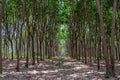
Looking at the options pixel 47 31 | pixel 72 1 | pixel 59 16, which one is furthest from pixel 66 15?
pixel 72 1

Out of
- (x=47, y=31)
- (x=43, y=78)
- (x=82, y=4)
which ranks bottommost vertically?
(x=43, y=78)

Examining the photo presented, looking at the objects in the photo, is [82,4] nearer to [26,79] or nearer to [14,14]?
[14,14]

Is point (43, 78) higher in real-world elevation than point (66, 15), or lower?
lower

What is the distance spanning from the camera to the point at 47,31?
117ft

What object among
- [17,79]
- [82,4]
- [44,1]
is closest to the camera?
[17,79]

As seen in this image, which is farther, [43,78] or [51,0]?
[51,0]

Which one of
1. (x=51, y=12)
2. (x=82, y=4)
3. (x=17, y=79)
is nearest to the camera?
(x=17, y=79)

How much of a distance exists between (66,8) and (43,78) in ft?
60.3

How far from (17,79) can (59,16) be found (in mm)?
21137

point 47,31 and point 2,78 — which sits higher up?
point 47,31

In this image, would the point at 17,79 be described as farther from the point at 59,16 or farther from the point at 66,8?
the point at 59,16

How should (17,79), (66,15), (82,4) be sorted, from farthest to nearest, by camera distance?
(66,15) < (82,4) < (17,79)

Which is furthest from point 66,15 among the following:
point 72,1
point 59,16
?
point 72,1

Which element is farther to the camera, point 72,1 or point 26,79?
point 72,1
